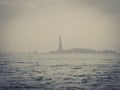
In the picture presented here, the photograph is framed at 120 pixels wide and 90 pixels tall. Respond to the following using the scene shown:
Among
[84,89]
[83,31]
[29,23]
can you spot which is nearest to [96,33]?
[83,31]

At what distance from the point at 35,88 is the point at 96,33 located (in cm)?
867

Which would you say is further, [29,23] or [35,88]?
[29,23]

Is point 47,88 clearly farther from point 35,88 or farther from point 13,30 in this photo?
point 13,30

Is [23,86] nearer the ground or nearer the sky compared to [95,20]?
nearer the ground

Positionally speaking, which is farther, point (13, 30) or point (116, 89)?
point (13, 30)

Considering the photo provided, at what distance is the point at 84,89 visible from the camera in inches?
322

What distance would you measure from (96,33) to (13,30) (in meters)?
5.88

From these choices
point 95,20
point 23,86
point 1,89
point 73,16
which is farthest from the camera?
point 95,20

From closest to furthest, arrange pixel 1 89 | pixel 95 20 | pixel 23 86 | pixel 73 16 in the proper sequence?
pixel 1 89
pixel 23 86
pixel 73 16
pixel 95 20

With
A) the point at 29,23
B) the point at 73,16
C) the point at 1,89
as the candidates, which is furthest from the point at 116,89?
the point at 29,23

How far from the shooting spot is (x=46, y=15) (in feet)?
51.3

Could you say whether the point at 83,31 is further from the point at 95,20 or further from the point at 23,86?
the point at 23,86

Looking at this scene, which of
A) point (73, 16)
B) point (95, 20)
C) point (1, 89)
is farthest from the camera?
point (95, 20)

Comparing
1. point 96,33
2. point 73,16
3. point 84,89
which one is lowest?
point 84,89
